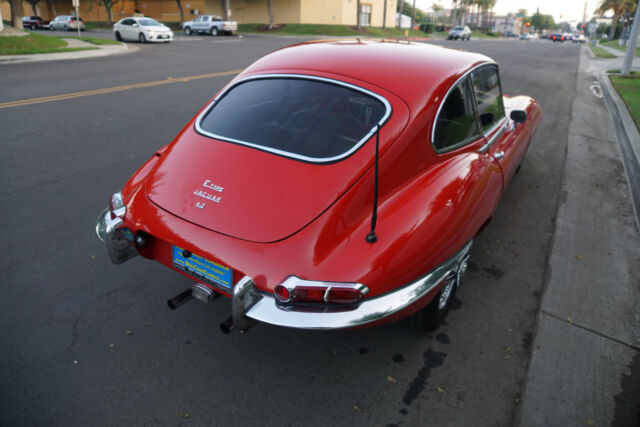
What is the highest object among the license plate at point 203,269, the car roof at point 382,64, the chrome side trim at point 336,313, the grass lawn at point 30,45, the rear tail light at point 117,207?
the car roof at point 382,64

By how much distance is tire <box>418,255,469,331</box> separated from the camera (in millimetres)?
2836

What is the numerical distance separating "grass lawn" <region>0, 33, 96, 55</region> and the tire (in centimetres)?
1951

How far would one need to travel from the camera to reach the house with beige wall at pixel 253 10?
47291 millimetres

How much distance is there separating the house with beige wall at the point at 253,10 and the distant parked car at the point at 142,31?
2051 centimetres

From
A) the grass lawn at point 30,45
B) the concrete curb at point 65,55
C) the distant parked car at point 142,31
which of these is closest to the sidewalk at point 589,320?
the concrete curb at point 65,55

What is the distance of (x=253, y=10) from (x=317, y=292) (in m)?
53.2

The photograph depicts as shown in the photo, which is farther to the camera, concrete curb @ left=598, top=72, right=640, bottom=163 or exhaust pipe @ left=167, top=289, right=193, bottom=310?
concrete curb @ left=598, top=72, right=640, bottom=163

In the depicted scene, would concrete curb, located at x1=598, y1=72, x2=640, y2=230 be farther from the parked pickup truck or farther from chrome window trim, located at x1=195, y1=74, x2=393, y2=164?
the parked pickup truck

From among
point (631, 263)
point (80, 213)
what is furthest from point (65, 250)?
point (631, 263)

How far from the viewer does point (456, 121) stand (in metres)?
3.15

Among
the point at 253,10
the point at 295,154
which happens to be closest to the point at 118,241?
A: the point at 295,154

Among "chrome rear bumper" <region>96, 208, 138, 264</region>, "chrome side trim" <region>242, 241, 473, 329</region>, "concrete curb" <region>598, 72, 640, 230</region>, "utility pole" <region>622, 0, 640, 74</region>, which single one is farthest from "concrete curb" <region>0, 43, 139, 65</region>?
"utility pole" <region>622, 0, 640, 74</region>

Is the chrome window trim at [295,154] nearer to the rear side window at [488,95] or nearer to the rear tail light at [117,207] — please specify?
the rear tail light at [117,207]

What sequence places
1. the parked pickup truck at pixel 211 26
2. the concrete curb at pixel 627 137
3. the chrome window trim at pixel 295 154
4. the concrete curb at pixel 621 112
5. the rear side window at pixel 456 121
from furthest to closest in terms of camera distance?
the parked pickup truck at pixel 211 26 < the concrete curb at pixel 621 112 < the concrete curb at pixel 627 137 < the rear side window at pixel 456 121 < the chrome window trim at pixel 295 154
